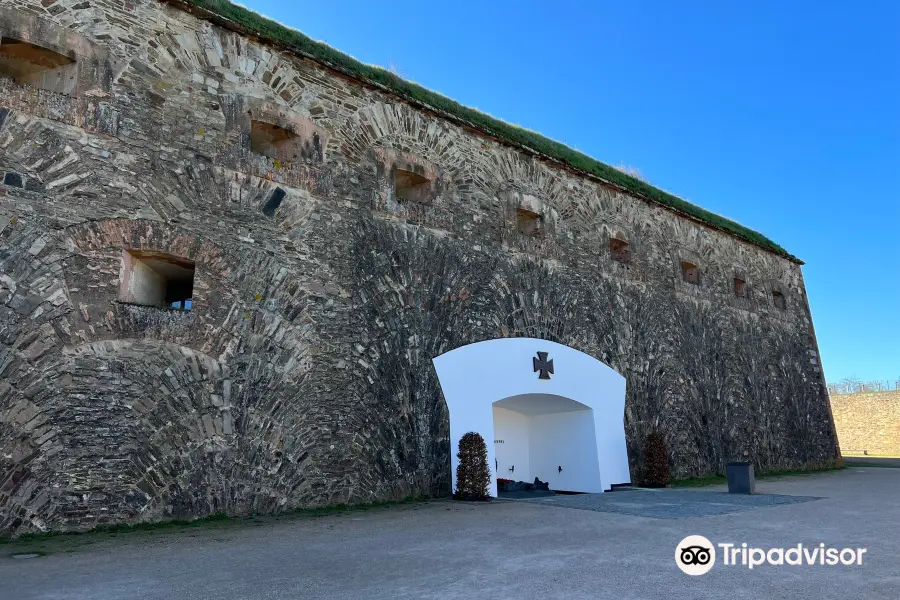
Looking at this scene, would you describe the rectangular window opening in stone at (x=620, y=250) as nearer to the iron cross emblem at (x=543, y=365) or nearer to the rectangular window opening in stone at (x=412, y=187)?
the iron cross emblem at (x=543, y=365)

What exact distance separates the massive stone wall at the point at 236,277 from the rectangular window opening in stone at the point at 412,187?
0.12 m

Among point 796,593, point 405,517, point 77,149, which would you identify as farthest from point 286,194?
point 796,593

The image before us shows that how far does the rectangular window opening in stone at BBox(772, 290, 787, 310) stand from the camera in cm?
1770

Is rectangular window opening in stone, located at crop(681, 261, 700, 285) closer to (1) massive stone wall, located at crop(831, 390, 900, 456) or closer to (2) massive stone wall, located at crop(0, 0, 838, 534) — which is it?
(2) massive stone wall, located at crop(0, 0, 838, 534)

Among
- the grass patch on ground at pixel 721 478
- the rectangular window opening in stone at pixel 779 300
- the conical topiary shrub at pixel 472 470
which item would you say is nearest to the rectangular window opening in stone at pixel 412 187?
the conical topiary shrub at pixel 472 470

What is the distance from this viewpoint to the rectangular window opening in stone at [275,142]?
8.55 metres

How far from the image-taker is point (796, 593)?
3615 millimetres

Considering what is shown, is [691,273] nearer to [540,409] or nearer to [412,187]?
[540,409]

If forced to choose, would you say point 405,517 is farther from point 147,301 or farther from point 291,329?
point 147,301

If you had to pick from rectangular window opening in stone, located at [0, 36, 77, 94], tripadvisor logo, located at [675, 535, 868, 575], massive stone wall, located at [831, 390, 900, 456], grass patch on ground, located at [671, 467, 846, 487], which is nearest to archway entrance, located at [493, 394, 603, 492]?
grass patch on ground, located at [671, 467, 846, 487]

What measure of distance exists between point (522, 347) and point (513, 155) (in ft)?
12.3

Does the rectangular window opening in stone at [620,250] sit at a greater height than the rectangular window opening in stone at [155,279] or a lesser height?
greater

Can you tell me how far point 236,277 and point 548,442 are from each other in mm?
7036

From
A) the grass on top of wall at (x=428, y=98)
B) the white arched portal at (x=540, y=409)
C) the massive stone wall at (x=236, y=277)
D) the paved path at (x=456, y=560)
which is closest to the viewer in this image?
the paved path at (x=456, y=560)
